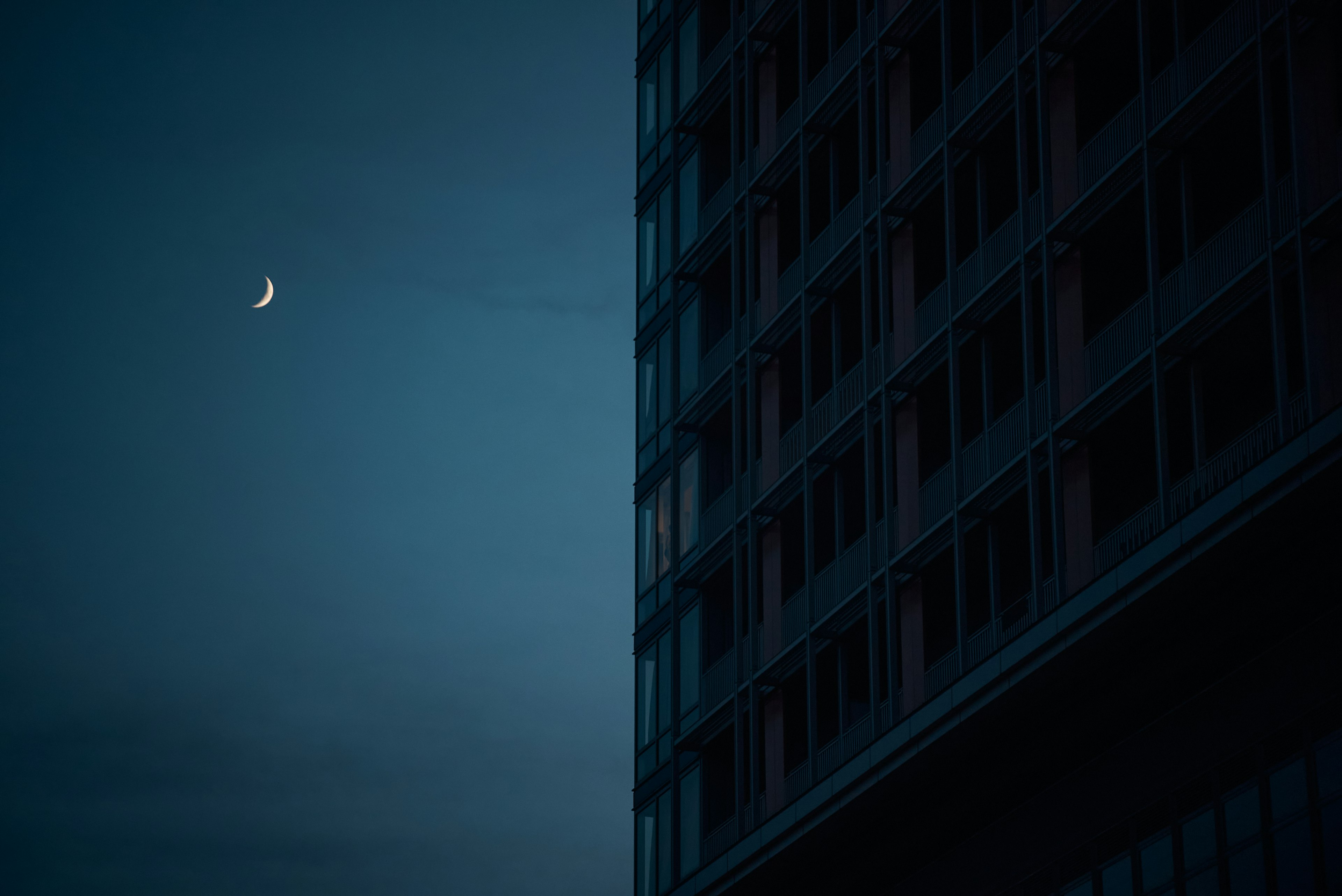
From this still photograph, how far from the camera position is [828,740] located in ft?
143

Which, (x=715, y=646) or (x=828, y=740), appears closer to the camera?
(x=828, y=740)

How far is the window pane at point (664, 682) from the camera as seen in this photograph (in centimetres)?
4966

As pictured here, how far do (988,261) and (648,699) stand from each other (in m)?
18.3

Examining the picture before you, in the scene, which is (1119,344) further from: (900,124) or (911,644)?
(900,124)

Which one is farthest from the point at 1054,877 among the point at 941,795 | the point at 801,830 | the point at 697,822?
the point at 697,822

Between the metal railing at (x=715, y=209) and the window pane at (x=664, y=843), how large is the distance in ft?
52.1

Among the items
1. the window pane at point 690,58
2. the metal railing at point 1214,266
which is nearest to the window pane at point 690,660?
the window pane at point 690,58

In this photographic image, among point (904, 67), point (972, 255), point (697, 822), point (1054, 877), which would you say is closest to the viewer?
point (1054, 877)

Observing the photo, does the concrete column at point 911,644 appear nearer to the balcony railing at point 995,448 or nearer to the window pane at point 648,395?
the balcony railing at point 995,448

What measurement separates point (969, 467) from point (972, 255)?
4737 millimetres

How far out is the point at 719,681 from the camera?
47.2m

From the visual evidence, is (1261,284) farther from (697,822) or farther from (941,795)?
(697,822)

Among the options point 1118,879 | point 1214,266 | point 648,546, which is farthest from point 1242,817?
point 648,546

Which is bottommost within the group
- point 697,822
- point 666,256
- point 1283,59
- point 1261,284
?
point 697,822
